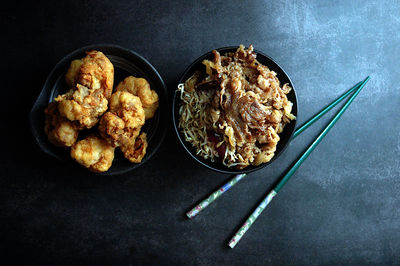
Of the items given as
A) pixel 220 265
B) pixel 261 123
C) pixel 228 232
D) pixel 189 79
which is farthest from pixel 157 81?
pixel 220 265

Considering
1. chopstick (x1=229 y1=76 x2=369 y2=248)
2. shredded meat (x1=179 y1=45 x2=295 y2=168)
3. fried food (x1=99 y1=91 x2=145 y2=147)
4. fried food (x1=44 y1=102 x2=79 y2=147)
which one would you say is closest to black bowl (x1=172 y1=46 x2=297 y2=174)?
shredded meat (x1=179 y1=45 x2=295 y2=168)

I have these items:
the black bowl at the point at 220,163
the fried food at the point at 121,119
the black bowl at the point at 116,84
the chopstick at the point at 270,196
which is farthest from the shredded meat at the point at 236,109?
the chopstick at the point at 270,196

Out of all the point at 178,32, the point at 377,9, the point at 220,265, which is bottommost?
the point at 220,265

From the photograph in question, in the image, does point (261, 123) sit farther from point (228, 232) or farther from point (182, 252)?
point (182, 252)

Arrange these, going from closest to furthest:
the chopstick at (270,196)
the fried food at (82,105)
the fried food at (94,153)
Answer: the fried food at (82,105) < the fried food at (94,153) < the chopstick at (270,196)

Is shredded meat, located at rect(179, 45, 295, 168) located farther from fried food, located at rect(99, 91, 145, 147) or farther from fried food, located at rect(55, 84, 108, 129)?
fried food, located at rect(55, 84, 108, 129)

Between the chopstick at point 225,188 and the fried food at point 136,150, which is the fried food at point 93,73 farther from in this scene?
the chopstick at point 225,188
